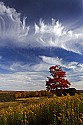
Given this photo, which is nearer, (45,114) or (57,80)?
(45,114)

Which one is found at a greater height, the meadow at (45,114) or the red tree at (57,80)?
the red tree at (57,80)

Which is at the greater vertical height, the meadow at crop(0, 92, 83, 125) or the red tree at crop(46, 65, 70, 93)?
the red tree at crop(46, 65, 70, 93)

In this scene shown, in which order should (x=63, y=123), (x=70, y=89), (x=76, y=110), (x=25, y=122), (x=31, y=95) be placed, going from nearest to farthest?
(x=63, y=123) → (x=25, y=122) → (x=76, y=110) → (x=70, y=89) → (x=31, y=95)

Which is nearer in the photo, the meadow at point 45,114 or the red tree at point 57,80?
the meadow at point 45,114

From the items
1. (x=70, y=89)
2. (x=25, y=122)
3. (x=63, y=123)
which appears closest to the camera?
(x=63, y=123)

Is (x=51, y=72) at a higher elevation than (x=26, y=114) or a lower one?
higher

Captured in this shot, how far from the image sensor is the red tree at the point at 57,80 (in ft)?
116

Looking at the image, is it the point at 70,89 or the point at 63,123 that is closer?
the point at 63,123

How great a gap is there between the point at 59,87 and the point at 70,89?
2.03 metres

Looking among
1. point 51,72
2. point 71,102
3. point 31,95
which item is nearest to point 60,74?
point 51,72

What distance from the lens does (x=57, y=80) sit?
35625 mm

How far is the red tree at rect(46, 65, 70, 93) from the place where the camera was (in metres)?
35.2

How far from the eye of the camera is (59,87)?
117 ft

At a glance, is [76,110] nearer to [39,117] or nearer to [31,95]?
[39,117]
